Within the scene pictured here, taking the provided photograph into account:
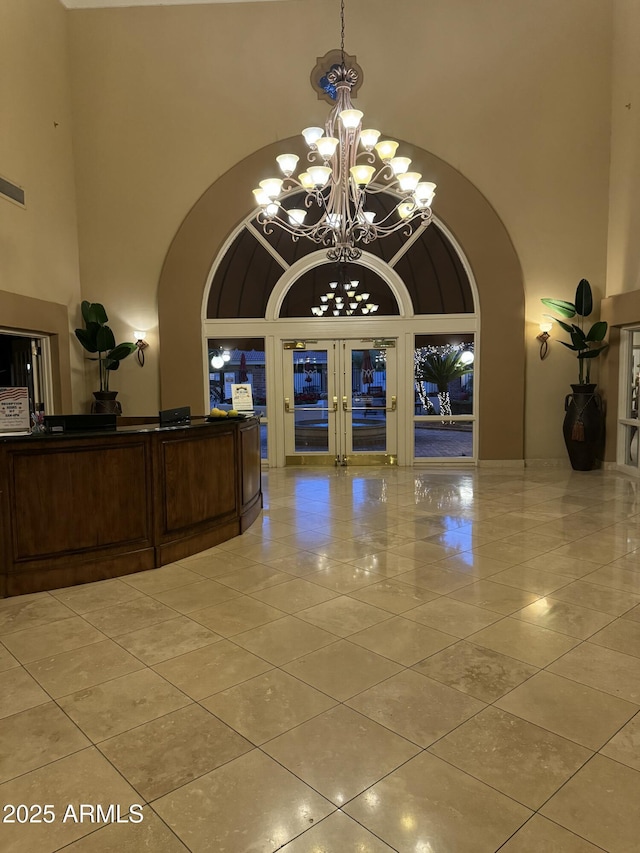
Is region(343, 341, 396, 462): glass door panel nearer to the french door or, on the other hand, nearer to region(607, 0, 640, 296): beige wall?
the french door

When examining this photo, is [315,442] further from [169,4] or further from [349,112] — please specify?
[169,4]

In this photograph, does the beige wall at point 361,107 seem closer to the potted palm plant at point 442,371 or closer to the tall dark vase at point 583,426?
the tall dark vase at point 583,426

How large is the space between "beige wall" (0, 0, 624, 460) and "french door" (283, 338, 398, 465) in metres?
2.22

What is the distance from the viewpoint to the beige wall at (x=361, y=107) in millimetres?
8773

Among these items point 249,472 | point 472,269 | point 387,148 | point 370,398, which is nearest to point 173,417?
point 249,472

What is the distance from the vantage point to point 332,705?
2.63 metres

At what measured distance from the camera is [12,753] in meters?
2.33

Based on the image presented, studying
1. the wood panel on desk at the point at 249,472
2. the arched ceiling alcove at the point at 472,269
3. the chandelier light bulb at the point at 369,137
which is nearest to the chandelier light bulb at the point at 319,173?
the chandelier light bulb at the point at 369,137

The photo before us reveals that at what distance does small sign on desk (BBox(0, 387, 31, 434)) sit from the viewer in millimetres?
4195

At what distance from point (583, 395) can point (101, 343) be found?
718 cm

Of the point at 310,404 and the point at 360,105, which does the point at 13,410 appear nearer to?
the point at 310,404

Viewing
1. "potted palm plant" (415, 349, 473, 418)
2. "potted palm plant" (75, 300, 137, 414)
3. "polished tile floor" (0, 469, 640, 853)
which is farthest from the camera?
"potted palm plant" (415, 349, 473, 418)

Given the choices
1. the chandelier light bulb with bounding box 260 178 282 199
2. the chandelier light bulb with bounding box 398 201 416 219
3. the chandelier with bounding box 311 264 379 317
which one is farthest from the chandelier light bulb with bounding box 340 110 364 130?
the chandelier with bounding box 311 264 379 317

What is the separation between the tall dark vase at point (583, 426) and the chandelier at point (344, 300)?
3426 mm
